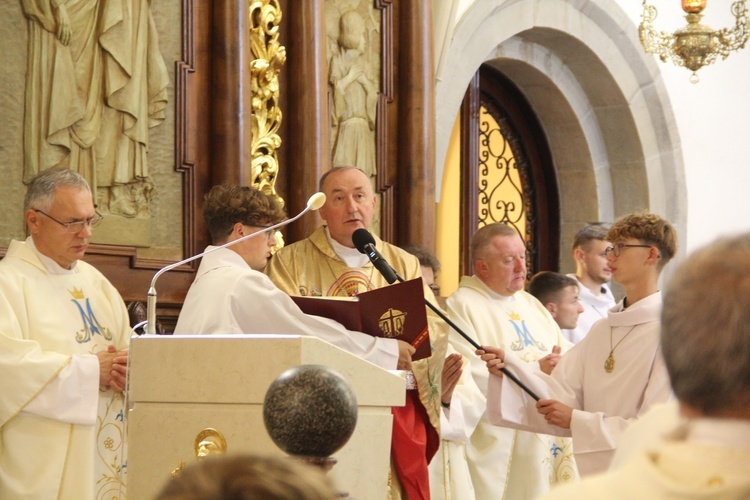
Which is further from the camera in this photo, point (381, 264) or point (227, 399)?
point (381, 264)

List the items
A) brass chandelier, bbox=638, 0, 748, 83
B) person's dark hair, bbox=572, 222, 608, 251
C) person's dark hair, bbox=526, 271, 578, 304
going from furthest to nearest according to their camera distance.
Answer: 1. brass chandelier, bbox=638, 0, 748, 83
2. person's dark hair, bbox=572, 222, 608, 251
3. person's dark hair, bbox=526, 271, 578, 304

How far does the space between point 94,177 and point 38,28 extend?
0.68 metres

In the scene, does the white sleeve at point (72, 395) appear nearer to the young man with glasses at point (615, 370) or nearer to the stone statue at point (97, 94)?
the stone statue at point (97, 94)

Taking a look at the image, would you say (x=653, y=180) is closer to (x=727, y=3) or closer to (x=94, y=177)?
(x=727, y=3)

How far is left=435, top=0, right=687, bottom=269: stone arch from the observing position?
393 inches

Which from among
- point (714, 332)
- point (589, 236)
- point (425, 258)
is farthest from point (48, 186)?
point (589, 236)

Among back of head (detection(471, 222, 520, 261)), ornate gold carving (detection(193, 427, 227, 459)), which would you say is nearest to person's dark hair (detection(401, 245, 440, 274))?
back of head (detection(471, 222, 520, 261))

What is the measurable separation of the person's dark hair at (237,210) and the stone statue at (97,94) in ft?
3.11

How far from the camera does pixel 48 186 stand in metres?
4.41

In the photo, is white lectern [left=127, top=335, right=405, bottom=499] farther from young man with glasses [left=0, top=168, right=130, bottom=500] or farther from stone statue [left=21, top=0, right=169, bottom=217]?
stone statue [left=21, top=0, right=169, bottom=217]

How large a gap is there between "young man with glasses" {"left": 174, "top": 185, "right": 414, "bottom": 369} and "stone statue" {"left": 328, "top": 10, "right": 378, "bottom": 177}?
7.71 feet

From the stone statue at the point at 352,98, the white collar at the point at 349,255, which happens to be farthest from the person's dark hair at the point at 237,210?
the stone statue at the point at 352,98

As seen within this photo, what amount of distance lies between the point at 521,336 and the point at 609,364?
2134 millimetres

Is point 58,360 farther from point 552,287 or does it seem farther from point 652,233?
point 552,287
